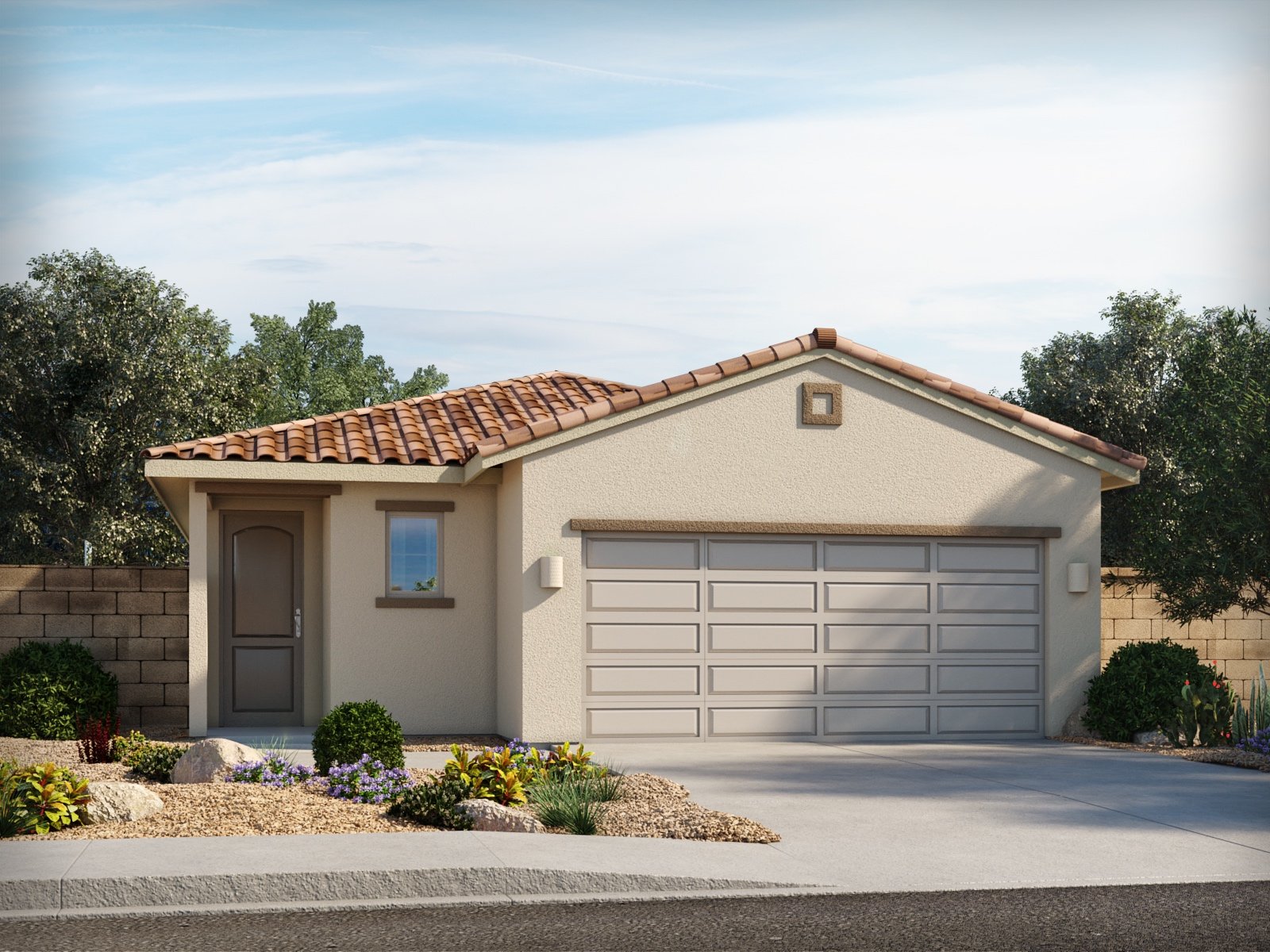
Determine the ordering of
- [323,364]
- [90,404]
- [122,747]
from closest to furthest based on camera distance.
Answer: [122,747] → [90,404] → [323,364]

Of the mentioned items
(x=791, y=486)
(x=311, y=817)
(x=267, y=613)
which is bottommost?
(x=311, y=817)

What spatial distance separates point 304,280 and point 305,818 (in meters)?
35.3

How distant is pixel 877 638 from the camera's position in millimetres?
16234

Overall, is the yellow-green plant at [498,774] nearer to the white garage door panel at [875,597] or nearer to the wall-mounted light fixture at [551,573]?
the wall-mounted light fixture at [551,573]

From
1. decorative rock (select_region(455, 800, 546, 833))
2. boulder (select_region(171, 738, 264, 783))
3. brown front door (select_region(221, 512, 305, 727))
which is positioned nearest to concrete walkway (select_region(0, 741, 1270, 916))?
decorative rock (select_region(455, 800, 546, 833))

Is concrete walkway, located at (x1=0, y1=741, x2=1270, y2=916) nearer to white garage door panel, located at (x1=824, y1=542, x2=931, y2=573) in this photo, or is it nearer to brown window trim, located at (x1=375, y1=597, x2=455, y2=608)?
white garage door panel, located at (x1=824, y1=542, x2=931, y2=573)

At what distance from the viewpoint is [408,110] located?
5.53 m

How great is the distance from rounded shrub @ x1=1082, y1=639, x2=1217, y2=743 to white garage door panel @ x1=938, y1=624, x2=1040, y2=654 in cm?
86

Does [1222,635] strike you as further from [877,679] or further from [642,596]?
[642,596]

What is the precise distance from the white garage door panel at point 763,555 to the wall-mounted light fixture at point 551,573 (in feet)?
5.78

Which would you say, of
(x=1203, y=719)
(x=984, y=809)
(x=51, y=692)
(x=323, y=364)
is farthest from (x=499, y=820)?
(x=323, y=364)

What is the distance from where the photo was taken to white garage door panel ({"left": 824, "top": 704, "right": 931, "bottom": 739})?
1614cm

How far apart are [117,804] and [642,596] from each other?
705cm

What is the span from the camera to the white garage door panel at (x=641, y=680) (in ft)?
50.9
